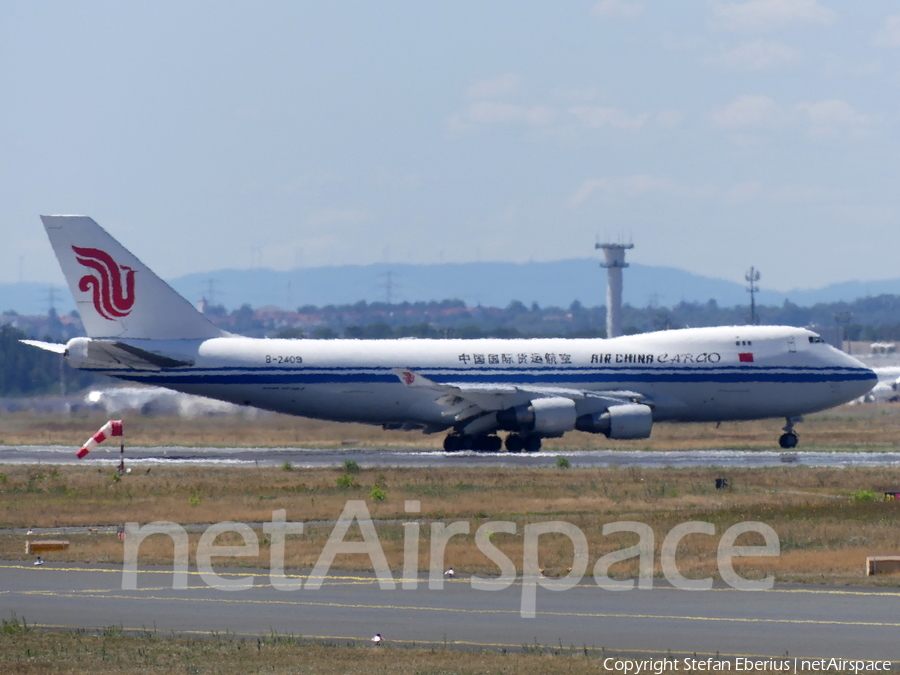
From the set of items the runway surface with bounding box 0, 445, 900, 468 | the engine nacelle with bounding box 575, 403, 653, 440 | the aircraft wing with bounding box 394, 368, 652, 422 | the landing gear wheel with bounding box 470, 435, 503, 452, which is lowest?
the runway surface with bounding box 0, 445, 900, 468

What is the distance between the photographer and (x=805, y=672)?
578 inches

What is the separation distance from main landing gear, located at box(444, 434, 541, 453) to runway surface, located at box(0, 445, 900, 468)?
0.64 m

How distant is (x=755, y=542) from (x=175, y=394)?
41.5 meters

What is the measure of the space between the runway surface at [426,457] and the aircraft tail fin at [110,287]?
16.0ft

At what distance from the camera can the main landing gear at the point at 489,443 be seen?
54312 mm

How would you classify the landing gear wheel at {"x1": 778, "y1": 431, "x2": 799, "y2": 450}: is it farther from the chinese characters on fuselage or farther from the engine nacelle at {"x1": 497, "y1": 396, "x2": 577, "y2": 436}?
the engine nacelle at {"x1": 497, "y1": 396, "x2": 577, "y2": 436}

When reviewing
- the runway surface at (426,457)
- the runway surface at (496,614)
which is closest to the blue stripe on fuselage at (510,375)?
the runway surface at (426,457)

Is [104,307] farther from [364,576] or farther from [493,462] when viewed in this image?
[364,576]

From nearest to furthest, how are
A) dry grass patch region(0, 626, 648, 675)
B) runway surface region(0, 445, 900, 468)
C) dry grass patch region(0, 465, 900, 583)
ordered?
dry grass patch region(0, 626, 648, 675) → dry grass patch region(0, 465, 900, 583) → runway surface region(0, 445, 900, 468)

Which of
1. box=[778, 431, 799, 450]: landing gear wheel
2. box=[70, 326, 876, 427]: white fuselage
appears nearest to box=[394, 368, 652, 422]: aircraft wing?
box=[70, 326, 876, 427]: white fuselage

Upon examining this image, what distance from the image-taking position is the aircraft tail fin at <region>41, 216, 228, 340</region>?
2041 inches

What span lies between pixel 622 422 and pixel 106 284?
1996 cm

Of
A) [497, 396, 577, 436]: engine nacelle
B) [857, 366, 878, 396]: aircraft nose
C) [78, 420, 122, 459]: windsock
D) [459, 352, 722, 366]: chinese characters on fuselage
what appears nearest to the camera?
[78, 420, 122, 459]: windsock

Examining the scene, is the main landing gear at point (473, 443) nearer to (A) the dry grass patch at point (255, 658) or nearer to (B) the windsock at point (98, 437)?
(B) the windsock at point (98, 437)
